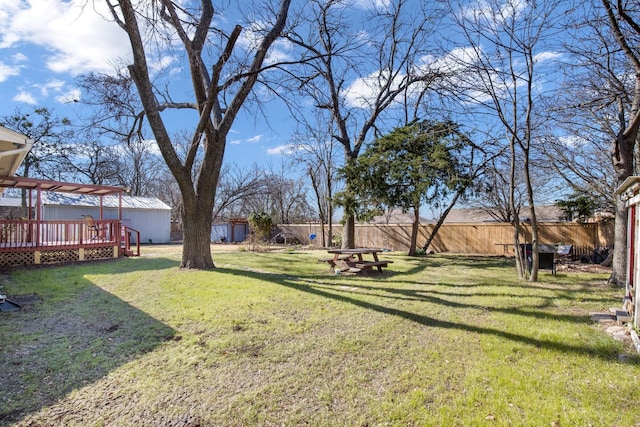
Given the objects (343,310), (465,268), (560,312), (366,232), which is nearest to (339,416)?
(343,310)

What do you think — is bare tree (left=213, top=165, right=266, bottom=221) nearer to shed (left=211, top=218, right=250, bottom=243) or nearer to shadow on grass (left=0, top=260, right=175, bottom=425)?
shed (left=211, top=218, right=250, bottom=243)

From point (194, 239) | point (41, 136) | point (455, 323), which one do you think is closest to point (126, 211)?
point (41, 136)

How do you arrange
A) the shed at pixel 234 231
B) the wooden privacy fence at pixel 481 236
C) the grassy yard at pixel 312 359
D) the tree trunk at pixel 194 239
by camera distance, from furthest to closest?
1. the shed at pixel 234 231
2. the wooden privacy fence at pixel 481 236
3. the tree trunk at pixel 194 239
4. the grassy yard at pixel 312 359

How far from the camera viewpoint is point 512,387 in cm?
294

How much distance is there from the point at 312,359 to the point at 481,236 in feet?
48.7

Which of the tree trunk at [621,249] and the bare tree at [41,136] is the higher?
the bare tree at [41,136]

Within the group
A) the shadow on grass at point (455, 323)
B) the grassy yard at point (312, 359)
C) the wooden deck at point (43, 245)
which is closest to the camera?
the grassy yard at point (312, 359)

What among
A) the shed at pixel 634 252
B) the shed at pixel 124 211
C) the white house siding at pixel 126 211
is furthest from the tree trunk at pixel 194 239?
the shed at pixel 124 211

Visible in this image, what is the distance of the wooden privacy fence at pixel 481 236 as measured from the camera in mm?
13836

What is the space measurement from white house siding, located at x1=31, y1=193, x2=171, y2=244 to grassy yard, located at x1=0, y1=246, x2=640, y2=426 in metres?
15.6

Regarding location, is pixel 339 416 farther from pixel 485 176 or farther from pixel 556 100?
pixel 485 176

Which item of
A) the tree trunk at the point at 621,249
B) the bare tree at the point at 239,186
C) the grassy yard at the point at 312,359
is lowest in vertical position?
the grassy yard at the point at 312,359

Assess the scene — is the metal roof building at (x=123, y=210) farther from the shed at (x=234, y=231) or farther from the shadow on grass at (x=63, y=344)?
the shadow on grass at (x=63, y=344)

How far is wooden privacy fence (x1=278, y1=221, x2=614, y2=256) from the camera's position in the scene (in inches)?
545
